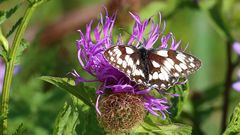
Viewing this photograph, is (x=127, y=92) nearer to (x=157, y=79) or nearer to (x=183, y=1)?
(x=157, y=79)

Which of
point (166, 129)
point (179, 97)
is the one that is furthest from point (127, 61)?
point (179, 97)

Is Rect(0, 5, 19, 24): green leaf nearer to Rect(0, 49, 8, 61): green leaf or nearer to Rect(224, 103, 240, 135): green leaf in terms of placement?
Rect(0, 49, 8, 61): green leaf

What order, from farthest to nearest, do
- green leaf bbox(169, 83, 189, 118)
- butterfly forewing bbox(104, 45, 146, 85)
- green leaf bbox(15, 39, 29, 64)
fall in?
green leaf bbox(169, 83, 189, 118) < green leaf bbox(15, 39, 29, 64) < butterfly forewing bbox(104, 45, 146, 85)

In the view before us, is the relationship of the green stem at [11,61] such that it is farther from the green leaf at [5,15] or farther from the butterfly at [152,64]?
the butterfly at [152,64]

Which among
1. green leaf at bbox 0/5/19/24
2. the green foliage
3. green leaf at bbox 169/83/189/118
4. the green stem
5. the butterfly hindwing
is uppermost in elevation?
green leaf at bbox 0/5/19/24

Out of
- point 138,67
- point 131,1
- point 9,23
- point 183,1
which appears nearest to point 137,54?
point 138,67

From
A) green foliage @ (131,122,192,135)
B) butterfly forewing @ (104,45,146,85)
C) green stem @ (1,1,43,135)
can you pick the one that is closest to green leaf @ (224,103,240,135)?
green foliage @ (131,122,192,135)

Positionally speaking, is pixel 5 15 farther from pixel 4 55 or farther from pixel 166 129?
pixel 166 129
